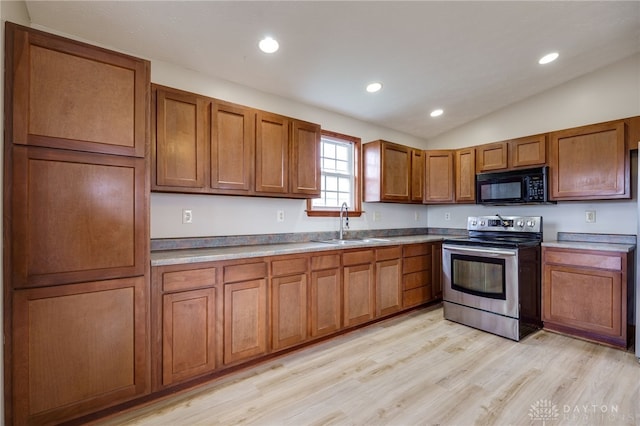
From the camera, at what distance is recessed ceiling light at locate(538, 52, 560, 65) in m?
A: 2.86

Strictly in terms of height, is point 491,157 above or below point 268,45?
below

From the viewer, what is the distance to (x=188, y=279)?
206 centimetres

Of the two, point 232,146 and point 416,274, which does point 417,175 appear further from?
point 232,146

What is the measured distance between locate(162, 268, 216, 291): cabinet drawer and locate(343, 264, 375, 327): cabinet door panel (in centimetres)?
132

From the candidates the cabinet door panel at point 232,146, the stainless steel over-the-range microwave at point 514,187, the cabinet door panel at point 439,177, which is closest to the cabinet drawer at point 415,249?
the cabinet door panel at point 439,177

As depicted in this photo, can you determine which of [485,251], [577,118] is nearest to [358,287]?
[485,251]

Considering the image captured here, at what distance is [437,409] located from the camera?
1.90m

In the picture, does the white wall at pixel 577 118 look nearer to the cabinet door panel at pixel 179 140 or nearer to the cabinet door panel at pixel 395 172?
the cabinet door panel at pixel 395 172

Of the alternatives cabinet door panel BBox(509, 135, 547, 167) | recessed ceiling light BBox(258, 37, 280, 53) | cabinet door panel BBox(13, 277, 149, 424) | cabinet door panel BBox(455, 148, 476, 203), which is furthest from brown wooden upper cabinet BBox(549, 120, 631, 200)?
cabinet door panel BBox(13, 277, 149, 424)

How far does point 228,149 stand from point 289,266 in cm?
110

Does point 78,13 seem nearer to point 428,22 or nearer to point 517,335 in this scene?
point 428,22

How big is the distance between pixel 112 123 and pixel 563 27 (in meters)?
3.43

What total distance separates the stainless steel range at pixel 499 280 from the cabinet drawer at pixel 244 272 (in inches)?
88.2

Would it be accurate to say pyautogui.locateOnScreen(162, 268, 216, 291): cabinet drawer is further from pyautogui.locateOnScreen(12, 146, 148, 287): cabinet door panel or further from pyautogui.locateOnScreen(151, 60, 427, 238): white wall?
pyautogui.locateOnScreen(151, 60, 427, 238): white wall
